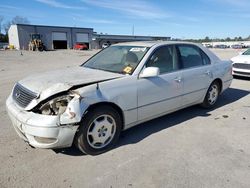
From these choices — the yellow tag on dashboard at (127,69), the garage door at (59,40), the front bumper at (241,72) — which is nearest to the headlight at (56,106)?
the yellow tag on dashboard at (127,69)

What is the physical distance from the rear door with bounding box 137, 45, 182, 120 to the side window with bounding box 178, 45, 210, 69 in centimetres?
23

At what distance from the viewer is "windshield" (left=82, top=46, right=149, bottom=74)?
3.94 m

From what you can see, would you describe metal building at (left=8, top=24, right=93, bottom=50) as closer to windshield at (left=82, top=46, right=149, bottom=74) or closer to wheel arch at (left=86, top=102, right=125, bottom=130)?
windshield at (left=82, top=46, right=149, bottom=74)

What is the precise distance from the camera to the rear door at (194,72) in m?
4.60

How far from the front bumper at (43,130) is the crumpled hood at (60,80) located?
1.01 ft

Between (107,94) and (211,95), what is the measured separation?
311 centimetres

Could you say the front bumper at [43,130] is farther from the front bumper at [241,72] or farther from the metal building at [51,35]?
the metal building at [51,35]

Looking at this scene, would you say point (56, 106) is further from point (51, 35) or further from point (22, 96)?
point (51, 35)

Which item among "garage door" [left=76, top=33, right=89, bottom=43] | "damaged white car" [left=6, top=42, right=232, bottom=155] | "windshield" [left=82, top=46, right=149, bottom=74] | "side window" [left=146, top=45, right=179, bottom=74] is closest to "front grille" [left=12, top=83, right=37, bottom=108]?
"damaged white car" [left=6, top=42, right=232, bottom=155]

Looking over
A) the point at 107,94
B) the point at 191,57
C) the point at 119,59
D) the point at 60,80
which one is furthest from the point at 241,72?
the point at 60,80

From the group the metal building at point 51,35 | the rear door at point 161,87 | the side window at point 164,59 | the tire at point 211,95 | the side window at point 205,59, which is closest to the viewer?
the rear door at point 161,87

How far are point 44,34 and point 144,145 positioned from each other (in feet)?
199

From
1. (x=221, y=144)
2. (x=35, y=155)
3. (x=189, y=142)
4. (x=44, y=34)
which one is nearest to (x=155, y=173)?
(x=189, y=142)

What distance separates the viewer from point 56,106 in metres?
3.07
